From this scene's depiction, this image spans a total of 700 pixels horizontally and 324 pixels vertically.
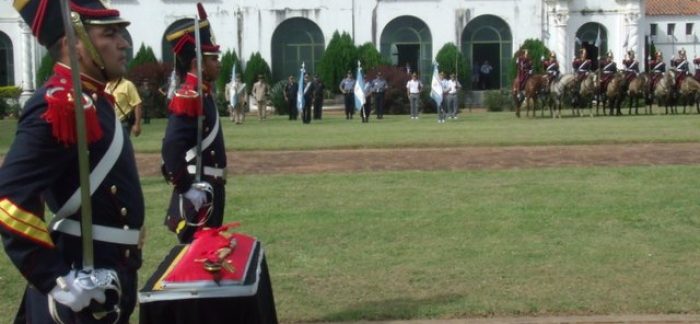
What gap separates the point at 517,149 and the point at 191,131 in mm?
15642

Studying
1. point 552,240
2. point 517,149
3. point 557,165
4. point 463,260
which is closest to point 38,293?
point 463,260

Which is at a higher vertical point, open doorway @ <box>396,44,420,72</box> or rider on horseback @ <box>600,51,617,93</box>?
open doorway @ <box>396,44,420,72</box>

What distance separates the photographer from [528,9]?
56.9m

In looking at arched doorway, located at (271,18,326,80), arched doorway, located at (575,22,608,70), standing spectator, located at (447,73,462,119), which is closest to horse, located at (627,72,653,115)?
standing spectator, located at (447,73,462,119)

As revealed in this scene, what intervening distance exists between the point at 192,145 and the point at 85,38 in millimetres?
3159

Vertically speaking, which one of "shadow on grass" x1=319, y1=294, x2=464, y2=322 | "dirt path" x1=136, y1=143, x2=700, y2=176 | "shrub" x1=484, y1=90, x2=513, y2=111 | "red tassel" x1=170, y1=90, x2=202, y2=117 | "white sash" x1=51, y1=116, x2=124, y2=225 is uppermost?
"red tassel" x1=170, y1=90, x2=202, y2=117

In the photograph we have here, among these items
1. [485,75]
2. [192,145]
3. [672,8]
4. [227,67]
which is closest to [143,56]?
[227,67]

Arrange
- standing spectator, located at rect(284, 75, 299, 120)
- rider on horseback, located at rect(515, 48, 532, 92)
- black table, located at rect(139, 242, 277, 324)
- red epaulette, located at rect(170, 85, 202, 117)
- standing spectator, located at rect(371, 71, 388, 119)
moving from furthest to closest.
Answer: standing spectator, located at rect(371, 71, 388, 119), standing spectator, located at rect(284, 75, 299, 120), rider on horseback, located at rect(515, 48, 532, 92), red epaulette, located at rect(170, 85, 202, 117), black table, located at rect(139, 242, 277, 324)

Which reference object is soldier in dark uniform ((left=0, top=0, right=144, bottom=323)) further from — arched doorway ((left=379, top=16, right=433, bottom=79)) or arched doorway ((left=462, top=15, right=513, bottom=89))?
arched doorway ((left=462, top=15, right=513, bottom=89))

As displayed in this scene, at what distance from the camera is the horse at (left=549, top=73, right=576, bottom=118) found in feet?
134

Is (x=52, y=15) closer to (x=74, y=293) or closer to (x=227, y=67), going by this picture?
(x=74, y=293)

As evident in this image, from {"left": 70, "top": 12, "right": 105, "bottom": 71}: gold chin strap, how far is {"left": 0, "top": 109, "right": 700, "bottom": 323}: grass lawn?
4148 mm

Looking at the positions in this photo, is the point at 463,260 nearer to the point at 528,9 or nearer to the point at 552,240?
the point at 552,240

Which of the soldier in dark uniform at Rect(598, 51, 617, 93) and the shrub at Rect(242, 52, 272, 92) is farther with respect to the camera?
the shrub at Rect(242, 52, 272, 92)
